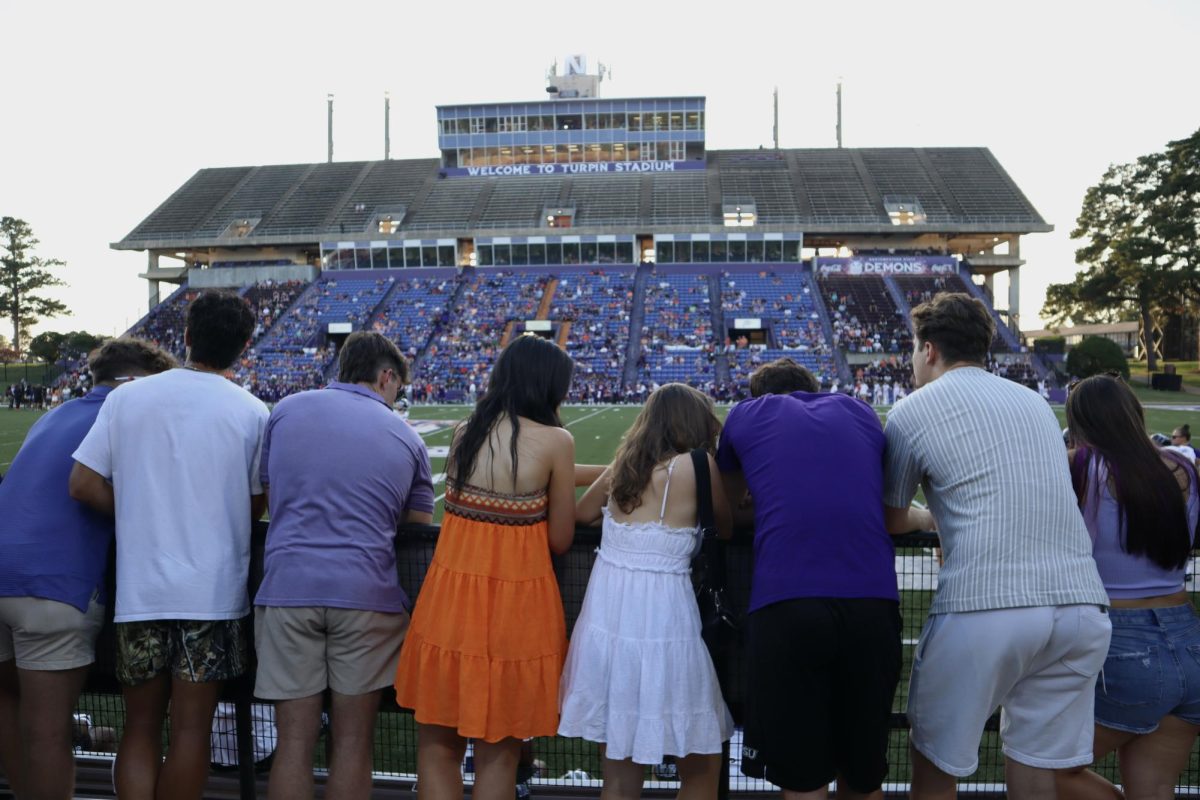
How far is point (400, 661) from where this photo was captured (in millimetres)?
3043

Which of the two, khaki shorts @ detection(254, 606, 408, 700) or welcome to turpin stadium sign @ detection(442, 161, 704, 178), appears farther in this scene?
welcome to turpin stadium sign @ detection(442, 161, 704, 178)

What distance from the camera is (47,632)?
3.15 m

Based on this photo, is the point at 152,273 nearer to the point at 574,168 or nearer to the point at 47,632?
the point at 574,168

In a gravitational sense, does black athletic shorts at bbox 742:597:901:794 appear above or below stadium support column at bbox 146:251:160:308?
below

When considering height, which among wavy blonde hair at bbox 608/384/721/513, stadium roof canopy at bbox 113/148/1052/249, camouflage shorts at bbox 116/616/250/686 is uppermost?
stadium roof canopy at bbox 113/148/1052/249

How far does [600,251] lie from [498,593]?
57613mm

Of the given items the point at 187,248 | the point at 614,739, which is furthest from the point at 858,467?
the point at 187,248

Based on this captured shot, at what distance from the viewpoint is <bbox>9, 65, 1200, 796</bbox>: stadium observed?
152 ft

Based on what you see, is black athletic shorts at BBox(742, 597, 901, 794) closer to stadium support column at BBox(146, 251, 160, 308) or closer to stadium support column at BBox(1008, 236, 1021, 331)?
stadium support column at BBox(1008, 236, 1021, 331)

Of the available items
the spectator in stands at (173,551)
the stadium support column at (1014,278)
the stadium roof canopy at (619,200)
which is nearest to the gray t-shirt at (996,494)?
the spectator in stands at (173,551)

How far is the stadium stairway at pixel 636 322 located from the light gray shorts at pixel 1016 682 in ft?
130

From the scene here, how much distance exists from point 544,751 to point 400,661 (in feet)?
7.12

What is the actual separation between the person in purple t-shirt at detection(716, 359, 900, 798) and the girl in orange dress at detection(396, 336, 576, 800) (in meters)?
0.68

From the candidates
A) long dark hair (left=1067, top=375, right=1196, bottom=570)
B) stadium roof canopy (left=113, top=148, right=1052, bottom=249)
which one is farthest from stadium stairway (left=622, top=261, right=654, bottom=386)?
long dark hair (left=1067, top=375, right=1196, bottom=570)
